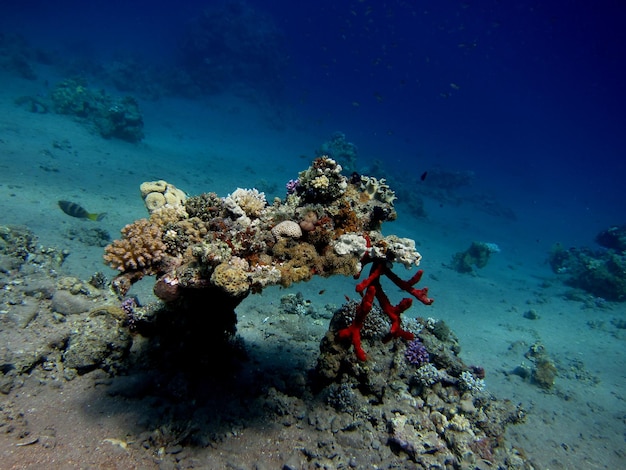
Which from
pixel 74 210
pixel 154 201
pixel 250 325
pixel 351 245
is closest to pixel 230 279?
pixel 351 245

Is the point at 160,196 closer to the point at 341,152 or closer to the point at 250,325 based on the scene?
the point at 250,325

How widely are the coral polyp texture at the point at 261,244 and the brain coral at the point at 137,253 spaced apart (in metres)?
0.01

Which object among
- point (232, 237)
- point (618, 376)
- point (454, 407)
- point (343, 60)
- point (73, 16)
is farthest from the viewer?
point (343, 60)

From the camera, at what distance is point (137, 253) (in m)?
4.38

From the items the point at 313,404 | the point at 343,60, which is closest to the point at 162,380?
the point at 313,404

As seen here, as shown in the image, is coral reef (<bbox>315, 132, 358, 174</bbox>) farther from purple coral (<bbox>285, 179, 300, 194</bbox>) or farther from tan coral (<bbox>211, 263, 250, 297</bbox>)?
tan coral (<bbox>211, 263, 250, 297</bbox>)

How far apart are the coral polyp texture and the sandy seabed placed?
1967 mm

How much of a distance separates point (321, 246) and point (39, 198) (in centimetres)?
1399

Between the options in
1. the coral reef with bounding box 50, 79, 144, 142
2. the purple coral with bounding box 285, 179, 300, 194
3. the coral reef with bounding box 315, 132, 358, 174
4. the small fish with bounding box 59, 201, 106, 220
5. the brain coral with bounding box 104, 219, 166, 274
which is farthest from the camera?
the coral reef with bounding box 315, 132, 358, 174

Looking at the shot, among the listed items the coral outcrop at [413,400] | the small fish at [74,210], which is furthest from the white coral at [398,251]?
the small fish at [74,210]

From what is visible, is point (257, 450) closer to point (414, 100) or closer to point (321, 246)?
point (321, 246)

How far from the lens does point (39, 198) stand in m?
12.7

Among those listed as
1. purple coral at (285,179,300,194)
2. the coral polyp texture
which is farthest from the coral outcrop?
purple coral at (285,179,300,194)

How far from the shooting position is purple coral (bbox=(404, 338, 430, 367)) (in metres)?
6.76
